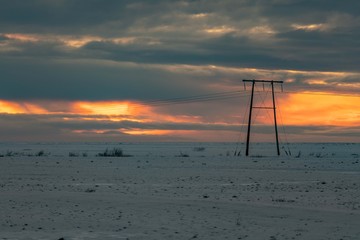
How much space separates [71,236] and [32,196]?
9.83 m

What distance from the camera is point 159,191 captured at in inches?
1156

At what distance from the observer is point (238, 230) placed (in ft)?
59.1

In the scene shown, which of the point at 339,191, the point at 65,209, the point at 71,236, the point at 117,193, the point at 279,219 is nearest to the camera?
the point at 71,236

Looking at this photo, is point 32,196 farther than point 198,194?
No

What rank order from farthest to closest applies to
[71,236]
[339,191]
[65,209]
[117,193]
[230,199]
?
[339,191]
[117,193]
[230,199]
[65,209]
[71,236]

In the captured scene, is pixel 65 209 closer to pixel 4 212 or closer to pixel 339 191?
pixel 4 212

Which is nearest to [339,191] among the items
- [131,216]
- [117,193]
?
[117,193]

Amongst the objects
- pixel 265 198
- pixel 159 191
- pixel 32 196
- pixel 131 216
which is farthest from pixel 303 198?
pixel 32 196

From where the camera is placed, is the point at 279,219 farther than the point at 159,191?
No

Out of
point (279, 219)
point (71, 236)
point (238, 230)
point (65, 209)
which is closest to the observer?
point (71, 236)

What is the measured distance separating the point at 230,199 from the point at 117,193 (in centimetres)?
531

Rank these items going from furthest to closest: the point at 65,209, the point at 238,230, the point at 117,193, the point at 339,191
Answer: the point at 339,191 < the point at 117,193 < the point at 65,209 < the point at 238,230

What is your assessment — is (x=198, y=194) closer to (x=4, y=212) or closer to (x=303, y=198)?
(x=303, y=198)

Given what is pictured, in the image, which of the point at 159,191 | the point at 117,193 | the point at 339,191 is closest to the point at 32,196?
the point at 117,193
